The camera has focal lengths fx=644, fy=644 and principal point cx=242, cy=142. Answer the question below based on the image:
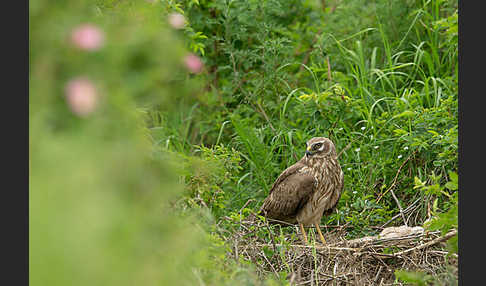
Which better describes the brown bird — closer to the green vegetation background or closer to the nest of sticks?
the green vegetation background

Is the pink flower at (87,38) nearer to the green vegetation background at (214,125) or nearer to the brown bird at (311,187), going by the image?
the green vegetation background at (214,125)

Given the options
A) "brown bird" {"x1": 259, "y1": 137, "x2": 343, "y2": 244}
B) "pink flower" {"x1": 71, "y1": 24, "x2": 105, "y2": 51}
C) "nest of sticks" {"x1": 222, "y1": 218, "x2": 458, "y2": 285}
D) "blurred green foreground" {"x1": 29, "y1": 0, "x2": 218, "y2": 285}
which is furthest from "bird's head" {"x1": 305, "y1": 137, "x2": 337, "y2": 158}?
"pink flower" {"x1": 71, "y1": 24, "x2": 105, "y2": 51}

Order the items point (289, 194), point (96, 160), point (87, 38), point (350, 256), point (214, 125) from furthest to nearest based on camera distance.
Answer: point (214, 125)
point (289, 194)
point (350, 256)
point (87, 38)
point (96, 160)

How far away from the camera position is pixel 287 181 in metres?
5.57

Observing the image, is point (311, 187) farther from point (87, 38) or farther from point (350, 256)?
point (87, 38)

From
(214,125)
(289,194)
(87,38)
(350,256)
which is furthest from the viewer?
(214,125)

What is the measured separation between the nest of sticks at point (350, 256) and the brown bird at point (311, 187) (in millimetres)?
657

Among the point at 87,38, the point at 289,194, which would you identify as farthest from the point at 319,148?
the point at 87,38

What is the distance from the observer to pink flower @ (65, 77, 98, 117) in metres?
1.91

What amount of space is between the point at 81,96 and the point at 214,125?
5.07 metres

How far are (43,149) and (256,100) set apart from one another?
5.02 m

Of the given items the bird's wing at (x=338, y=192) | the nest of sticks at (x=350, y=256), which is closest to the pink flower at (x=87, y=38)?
the nest of sticks at (x=350, y=256)

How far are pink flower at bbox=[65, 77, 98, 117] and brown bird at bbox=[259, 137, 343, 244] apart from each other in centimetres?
373

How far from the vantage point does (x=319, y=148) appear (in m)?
5.61
